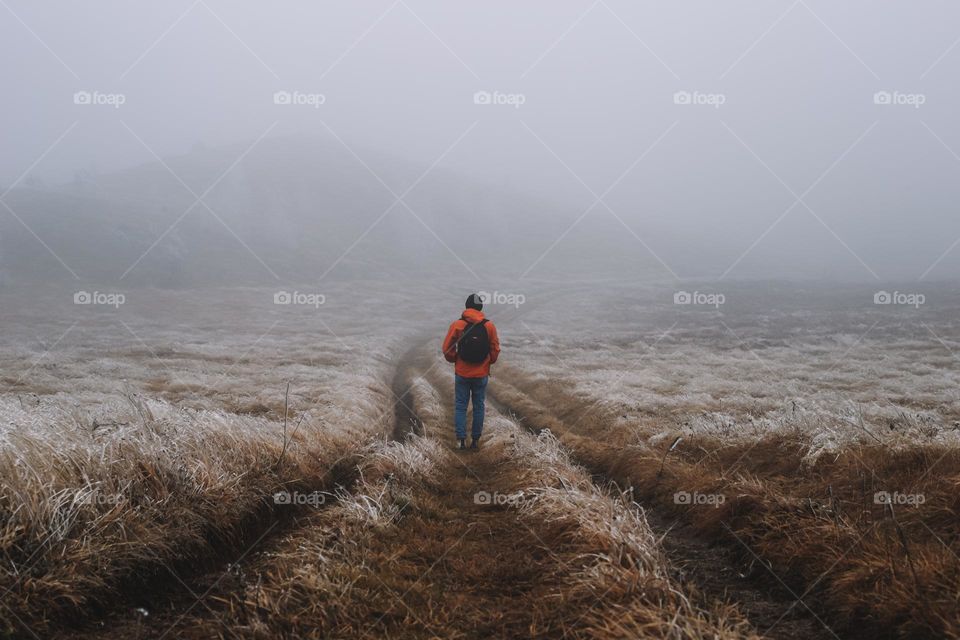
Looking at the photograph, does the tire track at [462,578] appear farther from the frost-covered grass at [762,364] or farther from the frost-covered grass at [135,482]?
the frost-covered grass at [762,364]

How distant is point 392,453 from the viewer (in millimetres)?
9820

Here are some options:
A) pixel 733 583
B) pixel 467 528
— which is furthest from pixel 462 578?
pixel 733 583

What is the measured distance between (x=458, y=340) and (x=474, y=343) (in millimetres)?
435

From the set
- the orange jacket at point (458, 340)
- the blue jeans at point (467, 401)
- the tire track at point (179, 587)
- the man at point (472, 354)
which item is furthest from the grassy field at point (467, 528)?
the orange jacket at point (458, 340)

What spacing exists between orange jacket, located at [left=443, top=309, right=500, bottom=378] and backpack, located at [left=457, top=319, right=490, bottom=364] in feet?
0.31

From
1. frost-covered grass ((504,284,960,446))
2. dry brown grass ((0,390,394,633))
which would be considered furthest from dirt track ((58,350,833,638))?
frost-covered grass ((504,284,960,446))

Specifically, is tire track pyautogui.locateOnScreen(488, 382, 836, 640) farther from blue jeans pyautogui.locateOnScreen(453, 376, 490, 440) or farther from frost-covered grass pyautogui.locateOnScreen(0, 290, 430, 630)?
blue jeans pyautogui.locateOnScreen(453, 376, 490, 440)

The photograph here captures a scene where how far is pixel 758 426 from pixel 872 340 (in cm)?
4141

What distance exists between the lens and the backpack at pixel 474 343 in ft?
45.2

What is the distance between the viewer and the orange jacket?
13898mm

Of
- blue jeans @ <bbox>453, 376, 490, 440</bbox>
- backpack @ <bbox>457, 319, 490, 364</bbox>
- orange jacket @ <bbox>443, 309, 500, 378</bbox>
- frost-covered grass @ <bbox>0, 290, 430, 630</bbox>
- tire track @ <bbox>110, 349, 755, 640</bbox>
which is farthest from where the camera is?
blue jeans @ <bbox>453, 376, 490, 440</bbox>

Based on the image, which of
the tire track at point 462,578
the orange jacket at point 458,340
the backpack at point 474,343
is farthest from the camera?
the orange jacket at point 458,340

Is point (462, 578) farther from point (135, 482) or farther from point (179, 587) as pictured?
point (135, 482)

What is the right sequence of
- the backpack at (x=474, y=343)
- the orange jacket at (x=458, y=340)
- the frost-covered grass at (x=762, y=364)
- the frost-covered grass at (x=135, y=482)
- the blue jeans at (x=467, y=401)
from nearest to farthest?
the frost-covered grass at (x=135, y=482)
the frost-covered grass at (x=762, y=364)
the backpack at (x=474, y=343)
the orange jacket at (x=458, y=340)
the blue jeans at (x=467, y=401)
